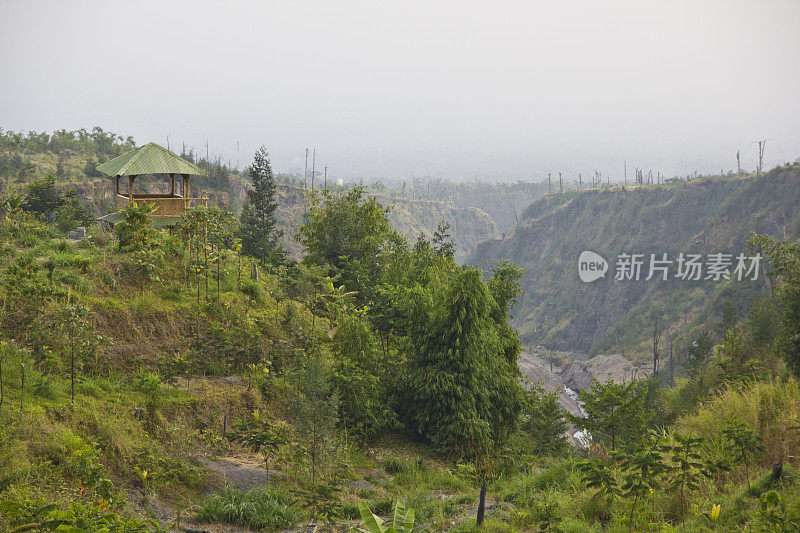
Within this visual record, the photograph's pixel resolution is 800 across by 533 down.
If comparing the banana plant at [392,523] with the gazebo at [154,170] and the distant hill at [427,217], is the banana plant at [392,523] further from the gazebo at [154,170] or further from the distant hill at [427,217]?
the distant hill at [427,217]

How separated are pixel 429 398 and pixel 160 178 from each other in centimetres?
5377

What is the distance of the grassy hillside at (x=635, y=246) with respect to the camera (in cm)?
8000

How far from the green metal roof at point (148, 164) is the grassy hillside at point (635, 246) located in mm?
68037

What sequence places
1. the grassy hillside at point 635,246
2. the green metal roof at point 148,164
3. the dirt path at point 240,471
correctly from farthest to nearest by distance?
the grassy hillside at point 635,246 < the green metal roof at point 148,164 < the dirt path at point 240,471

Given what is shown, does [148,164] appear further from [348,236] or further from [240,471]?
[240,471]

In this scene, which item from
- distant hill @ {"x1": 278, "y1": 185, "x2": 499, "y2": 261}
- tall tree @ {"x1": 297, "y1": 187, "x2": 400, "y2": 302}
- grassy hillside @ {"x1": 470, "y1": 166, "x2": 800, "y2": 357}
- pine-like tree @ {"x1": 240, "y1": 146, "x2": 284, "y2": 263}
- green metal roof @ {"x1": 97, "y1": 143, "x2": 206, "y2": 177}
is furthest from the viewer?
distant hill @ {"x1": 278, "y1": 185, "x2": 499, "y2": 261}

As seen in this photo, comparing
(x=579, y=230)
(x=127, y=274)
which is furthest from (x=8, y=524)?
(x=579, y=230)

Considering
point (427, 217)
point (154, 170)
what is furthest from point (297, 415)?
point (427, 217)

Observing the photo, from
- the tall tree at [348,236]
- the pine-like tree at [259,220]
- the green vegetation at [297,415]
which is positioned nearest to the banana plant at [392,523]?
the green vegetation at [297,415]

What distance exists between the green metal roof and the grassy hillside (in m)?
68.0

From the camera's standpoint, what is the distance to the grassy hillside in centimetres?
8000

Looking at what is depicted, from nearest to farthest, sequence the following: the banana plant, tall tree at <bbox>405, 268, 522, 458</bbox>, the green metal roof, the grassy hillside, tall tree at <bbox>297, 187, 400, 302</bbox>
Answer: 1. the banana plant
2. tall tree at <bbox>405, 268, 522, 458</bbox>
3. the green metal roof
4. tall tree at <bbox>297, 187, 400, 302</bbox>
5. the grassy hillside

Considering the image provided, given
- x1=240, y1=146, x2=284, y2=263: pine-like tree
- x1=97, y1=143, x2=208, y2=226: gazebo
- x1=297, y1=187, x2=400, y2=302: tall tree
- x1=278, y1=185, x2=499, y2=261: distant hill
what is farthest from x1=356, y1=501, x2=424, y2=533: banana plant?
x1=278, y1=185, x2=499, y2=261: distant hill

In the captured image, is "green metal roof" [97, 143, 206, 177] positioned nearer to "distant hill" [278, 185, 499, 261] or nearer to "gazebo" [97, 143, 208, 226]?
"gazebo" [97, 143, 208, 226]
